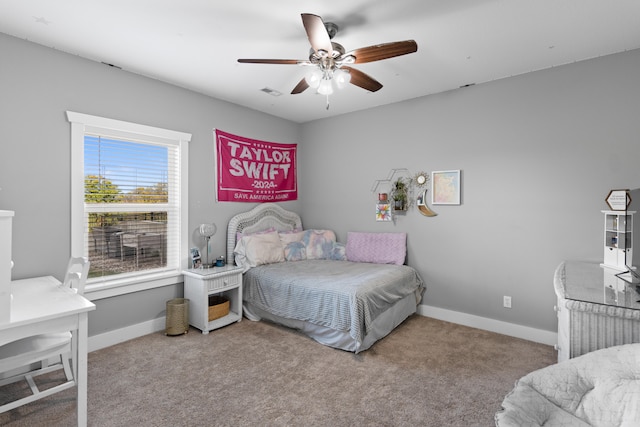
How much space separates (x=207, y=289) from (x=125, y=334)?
80cm

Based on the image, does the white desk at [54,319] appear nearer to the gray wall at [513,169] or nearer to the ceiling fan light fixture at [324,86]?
the ceiling fan light fixture at [324,86]

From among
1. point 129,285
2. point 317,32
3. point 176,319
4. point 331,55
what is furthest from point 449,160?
point 129,285

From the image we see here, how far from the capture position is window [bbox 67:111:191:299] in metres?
2.68

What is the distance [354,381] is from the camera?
2.28 metres

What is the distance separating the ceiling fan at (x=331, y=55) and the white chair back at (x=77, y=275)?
169 centimetres

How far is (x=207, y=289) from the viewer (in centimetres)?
308

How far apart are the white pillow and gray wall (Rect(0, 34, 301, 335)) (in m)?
0.81

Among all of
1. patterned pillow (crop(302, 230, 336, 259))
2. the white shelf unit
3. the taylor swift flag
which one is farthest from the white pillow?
the white shelf unit

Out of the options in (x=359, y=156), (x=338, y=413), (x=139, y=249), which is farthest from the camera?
(x=359, y=156)

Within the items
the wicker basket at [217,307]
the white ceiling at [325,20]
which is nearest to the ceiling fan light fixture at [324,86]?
the white ceiling at [325,20]

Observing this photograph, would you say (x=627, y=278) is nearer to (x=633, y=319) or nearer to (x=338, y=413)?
(x=633, y=319)

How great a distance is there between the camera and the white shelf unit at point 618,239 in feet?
7.48

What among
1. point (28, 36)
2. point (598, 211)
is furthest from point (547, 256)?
point (28, 36)

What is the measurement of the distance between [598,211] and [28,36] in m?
4.63
